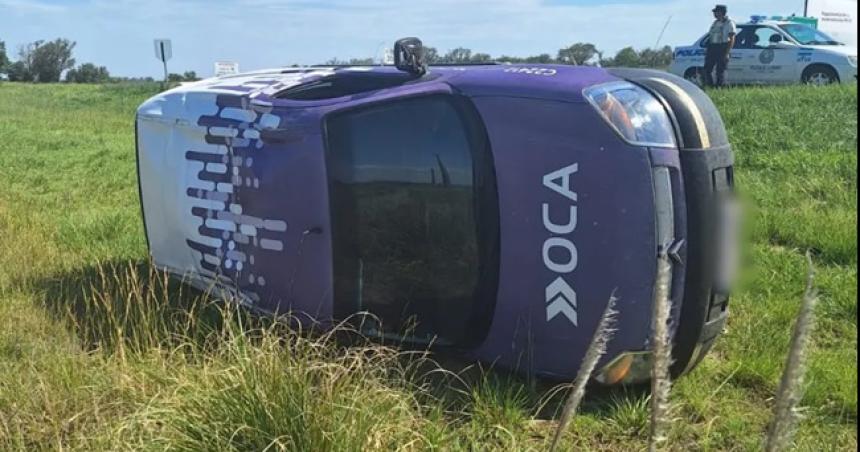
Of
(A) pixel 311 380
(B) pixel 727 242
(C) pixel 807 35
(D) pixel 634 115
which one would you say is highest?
(C) pixel 807 35

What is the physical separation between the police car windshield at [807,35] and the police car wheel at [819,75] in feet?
2.45

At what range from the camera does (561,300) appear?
3133 millimetres

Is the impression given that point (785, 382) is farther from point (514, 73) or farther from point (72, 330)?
point (72, 330)

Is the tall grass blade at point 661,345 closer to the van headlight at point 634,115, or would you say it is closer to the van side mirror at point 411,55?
the van headlight at point 634,115

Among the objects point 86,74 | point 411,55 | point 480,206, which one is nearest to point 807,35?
point 411,55

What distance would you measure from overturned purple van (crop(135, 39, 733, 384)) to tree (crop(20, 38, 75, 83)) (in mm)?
76761

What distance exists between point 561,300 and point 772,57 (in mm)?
15716

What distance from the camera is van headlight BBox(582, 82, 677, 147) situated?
2.98 meters


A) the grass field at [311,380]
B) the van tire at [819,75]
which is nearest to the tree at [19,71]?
the van tire at [819,75]

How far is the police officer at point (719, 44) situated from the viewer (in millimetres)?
15078

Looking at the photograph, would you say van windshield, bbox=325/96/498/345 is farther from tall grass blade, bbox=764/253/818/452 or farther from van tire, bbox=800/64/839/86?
van tire, bbox=800/64/839/86

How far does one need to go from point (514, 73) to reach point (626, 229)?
2.81 ft

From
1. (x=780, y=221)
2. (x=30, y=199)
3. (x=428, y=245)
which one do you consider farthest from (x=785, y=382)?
(x=30, y=199)

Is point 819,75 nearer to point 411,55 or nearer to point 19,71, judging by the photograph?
point 411,55
